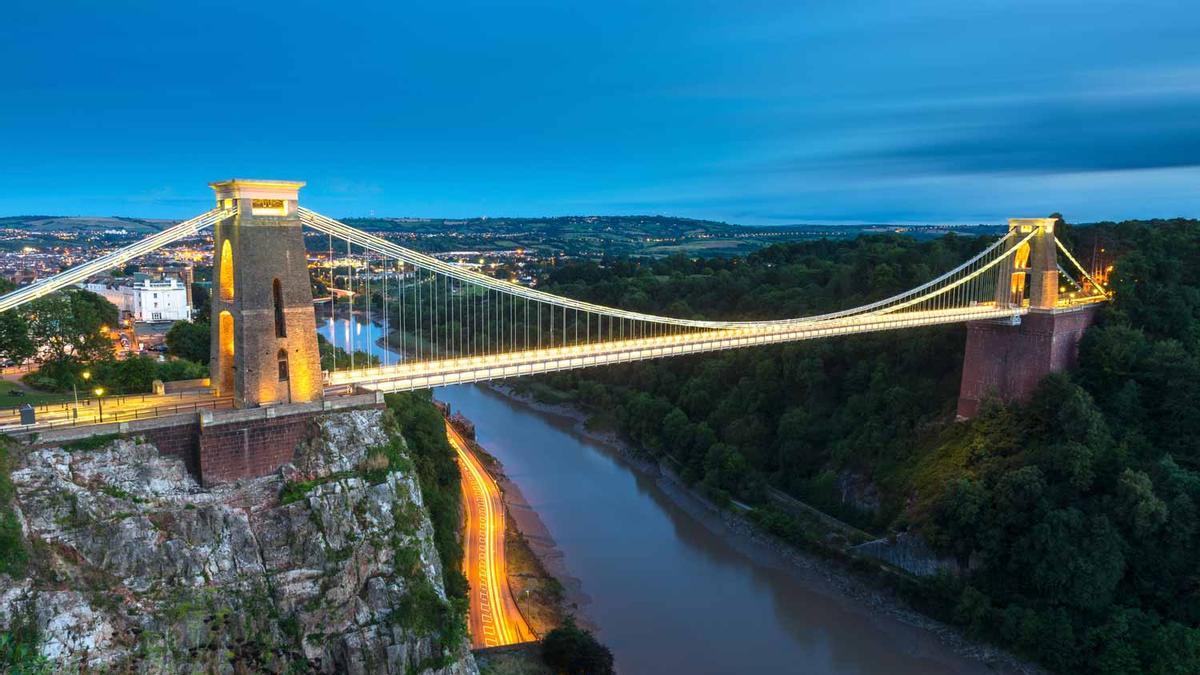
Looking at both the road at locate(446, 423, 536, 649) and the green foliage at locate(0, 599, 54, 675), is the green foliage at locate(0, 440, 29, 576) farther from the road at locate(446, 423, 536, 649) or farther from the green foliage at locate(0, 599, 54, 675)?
the road at locate(446, 423, 536, 649)

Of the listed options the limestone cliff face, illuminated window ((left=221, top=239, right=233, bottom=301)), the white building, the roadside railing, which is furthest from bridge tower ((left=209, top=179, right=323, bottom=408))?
the white building

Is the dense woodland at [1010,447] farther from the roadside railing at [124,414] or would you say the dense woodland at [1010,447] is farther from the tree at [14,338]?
the tree at [14,338]

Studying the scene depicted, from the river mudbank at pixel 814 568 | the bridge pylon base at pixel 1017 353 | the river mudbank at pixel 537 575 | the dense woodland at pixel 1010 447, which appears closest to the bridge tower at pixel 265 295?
the river mudbank at pixel 537 575

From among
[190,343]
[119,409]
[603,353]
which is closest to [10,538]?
[119,409]

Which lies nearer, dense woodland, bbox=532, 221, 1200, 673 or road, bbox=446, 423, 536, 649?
dense woodland, bbox=532, 221, 1200, 673

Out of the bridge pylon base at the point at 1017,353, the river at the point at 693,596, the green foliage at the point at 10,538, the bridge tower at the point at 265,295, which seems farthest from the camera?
the bridge pylon base at the point at 1017,353

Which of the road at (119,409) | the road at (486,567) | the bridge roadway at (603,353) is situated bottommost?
the road at (486,567)
